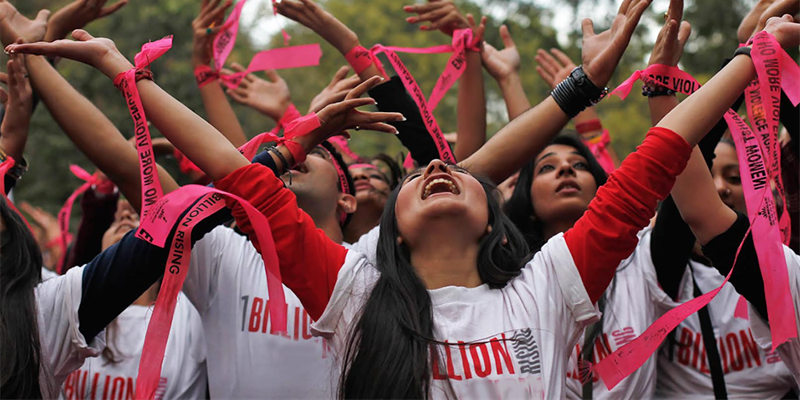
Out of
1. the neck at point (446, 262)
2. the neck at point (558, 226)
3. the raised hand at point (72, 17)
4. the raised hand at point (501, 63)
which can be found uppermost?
the raised hand at point (501, 63)

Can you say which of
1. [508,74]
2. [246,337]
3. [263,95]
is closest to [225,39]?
[263,95]

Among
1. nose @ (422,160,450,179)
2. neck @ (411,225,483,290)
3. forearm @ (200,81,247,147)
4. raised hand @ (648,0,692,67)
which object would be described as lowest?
neck @ (411,225,483,290)

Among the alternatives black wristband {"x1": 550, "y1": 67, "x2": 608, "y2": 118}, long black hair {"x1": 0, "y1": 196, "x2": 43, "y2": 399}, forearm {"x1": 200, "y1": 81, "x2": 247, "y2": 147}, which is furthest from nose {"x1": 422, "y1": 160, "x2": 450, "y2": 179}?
forearm {"x1": 200, "y1": 81, "x2": 247, "y2": 147}

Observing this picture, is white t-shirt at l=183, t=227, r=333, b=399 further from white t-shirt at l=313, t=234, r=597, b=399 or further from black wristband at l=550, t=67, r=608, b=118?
black wristband at l=550, t=67, r=608, b=118

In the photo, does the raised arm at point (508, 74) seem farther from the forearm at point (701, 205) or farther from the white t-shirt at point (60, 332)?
the white t-shirt at point (60, 332)

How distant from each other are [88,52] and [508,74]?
2231 mm

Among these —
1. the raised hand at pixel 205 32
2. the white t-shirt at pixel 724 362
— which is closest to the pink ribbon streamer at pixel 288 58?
the raised hand at pixel 205 32

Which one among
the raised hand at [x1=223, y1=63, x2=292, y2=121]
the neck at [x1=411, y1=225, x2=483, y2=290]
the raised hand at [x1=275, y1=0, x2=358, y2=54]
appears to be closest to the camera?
the neck at [x1=411, y1=225, x2=483, y2=290]

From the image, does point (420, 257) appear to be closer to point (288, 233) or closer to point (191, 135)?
point (288, 233)

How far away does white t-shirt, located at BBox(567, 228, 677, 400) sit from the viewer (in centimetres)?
318

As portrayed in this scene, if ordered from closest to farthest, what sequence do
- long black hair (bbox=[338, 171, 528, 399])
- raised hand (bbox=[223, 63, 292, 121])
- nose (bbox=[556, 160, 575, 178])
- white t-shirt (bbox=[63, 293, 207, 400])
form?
long black hair (bbox=[338, 171, 528, 399]) < white t-shirt (bbox=[63, 293, 207, 400]) < nose (bbox=[556, 160, 575, 178]) < raised hand (bbox=[223, 63, 292, 121])

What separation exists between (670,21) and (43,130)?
13.8m

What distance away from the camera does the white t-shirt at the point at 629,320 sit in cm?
318

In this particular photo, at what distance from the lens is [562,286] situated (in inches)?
102
